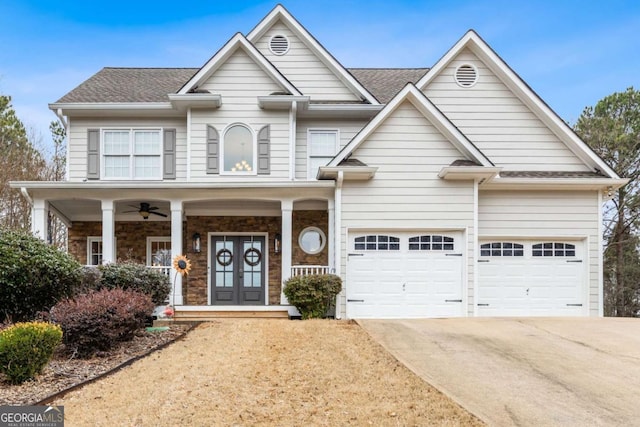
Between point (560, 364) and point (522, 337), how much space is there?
2.16 meters

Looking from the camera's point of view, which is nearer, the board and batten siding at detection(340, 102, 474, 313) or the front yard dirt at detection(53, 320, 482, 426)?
the front yard dirt at detection(53, 320, 482, 426)

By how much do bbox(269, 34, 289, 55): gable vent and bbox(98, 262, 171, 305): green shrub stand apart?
7626 millimetres

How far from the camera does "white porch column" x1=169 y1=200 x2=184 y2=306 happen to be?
12.5 meters

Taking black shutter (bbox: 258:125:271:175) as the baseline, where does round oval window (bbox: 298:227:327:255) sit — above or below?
below

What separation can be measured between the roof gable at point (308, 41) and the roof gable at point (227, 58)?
1096mm

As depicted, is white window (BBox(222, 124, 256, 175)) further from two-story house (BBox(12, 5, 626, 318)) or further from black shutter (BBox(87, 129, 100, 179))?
black shutter (BBox(87, 129, 100, 179))

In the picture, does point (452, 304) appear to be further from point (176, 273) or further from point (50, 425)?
point (50, 425)

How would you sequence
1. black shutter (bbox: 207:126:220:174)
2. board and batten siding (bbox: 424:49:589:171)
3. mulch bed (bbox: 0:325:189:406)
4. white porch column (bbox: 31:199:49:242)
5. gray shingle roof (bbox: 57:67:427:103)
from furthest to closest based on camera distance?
1. gray shingle roof (bbox: 57:67:427:103)
2. black shutter (bbox: 207:126:220:174)
3. board and batten siding (bbox: 424:49:589:171)
4. white porch column (bbox: 31:199:49:242)
5. mulch bed (bbox: 0:325:189:406)

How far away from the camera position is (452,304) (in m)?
12.4

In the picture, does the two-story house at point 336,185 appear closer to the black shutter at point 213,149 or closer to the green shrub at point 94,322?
the black shutter at point 213,149

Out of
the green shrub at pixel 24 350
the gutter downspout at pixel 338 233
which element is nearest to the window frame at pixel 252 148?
the gutter downspout at pixel 338 233

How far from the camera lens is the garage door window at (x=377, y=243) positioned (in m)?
12.5

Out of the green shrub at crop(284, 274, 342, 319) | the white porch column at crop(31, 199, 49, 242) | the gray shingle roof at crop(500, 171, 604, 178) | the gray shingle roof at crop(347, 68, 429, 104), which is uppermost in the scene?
the gray shingle roof at crop(347, 68, 429, 104)

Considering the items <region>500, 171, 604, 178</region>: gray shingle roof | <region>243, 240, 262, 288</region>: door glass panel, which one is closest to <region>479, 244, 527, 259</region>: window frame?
<region>500, 171, 604, 178</region>: gray shingle roof
